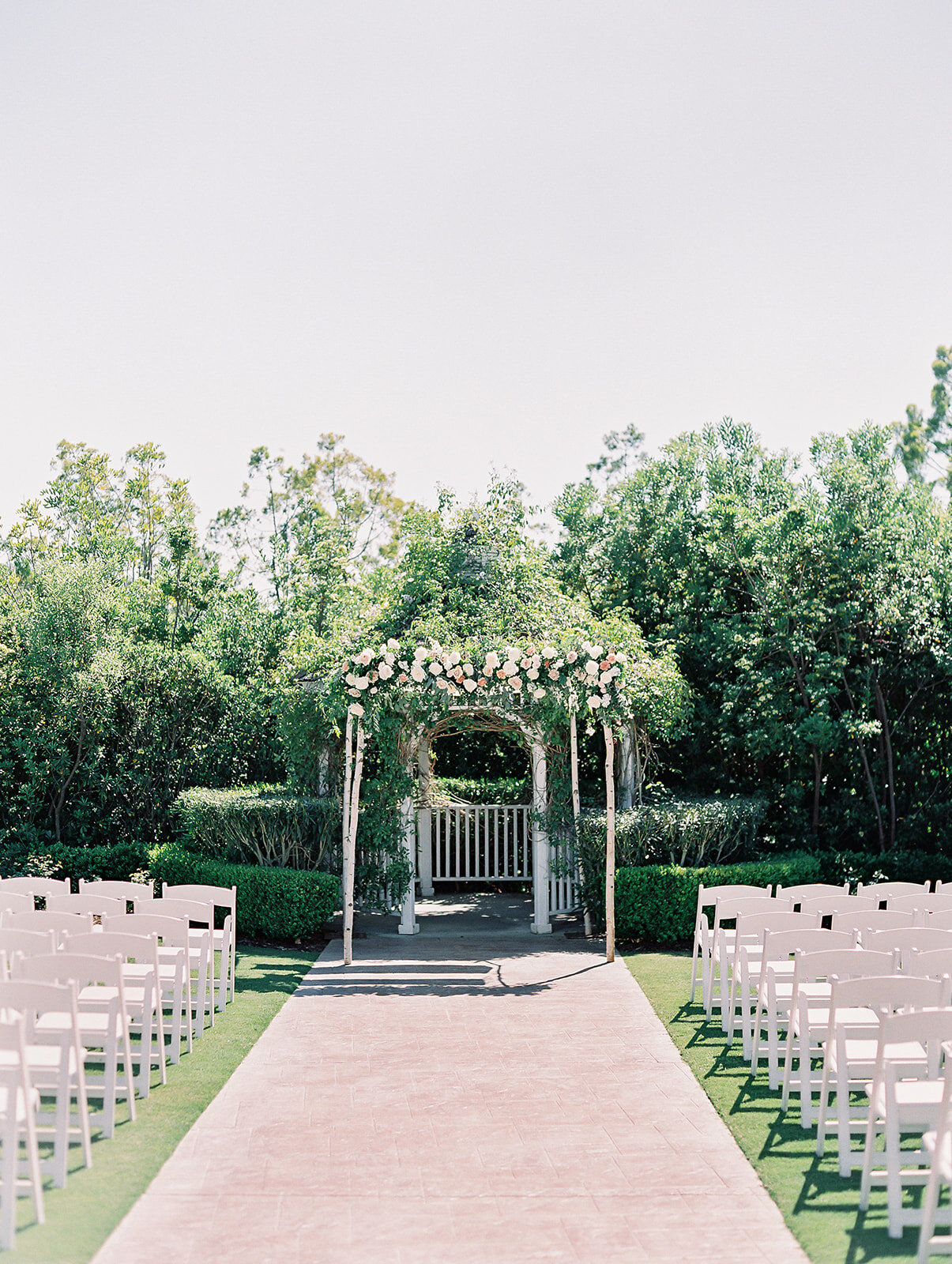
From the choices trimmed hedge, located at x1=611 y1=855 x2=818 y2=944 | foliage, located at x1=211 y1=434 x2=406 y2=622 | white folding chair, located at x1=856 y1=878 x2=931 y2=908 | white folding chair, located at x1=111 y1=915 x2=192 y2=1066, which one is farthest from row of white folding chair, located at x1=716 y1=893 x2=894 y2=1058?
foliage, located at x1=211 y1=434 x2=406 y2=622

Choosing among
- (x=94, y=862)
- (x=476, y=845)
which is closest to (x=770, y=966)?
(x=476, y=845)

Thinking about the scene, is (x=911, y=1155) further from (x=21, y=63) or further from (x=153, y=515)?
(x=153, y=515)

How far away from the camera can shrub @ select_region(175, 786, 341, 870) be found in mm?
12406

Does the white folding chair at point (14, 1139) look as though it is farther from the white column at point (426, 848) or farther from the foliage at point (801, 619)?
the foliage at point (801, 619)

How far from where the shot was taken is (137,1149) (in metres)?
5.60

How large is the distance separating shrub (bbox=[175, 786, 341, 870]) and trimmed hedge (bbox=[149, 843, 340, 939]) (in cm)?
47

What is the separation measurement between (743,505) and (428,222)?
18.8ft

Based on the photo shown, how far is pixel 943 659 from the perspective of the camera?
12953 mm

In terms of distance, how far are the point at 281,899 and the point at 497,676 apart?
333 cm

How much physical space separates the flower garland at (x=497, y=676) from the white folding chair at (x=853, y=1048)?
197 inches

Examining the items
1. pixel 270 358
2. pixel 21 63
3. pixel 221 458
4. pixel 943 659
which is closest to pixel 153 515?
pixel 221 458

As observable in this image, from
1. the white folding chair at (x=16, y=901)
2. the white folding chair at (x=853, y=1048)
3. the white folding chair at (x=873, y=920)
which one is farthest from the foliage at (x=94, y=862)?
the white folding chair at (x=853, y=1048)

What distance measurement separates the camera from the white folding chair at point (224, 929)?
890 centimetres

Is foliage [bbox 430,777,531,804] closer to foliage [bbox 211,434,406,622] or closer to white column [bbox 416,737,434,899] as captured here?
white column [bbox 416,737,434,899]
